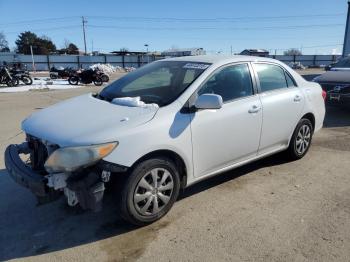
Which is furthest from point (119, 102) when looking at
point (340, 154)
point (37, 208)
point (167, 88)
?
point (340, 154)

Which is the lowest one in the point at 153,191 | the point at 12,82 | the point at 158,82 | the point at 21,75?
the point at 12,82

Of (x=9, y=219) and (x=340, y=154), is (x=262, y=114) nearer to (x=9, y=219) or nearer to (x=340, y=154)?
(x=340, y=154)

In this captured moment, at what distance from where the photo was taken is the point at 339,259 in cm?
306

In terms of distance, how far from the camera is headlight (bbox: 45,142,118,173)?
3.15 m

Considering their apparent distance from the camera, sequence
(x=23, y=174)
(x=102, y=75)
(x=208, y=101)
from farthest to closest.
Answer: (x=102, y=75)
(x=208, y=101)
(x=23, y=174)

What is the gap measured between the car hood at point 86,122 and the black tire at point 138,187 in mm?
391

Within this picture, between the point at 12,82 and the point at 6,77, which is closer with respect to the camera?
the point at 6,77

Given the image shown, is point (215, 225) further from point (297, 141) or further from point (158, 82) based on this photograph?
point (297, 141)

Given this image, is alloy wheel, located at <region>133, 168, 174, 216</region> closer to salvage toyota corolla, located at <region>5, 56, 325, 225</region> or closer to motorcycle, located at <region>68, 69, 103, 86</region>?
salvage toyota corolla, located at <region>5, 56, 325, 225</region>

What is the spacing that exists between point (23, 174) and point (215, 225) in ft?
6.36

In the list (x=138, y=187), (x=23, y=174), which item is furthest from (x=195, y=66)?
(x=23, y=174)

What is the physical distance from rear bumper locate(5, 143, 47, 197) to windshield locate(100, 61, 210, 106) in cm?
119

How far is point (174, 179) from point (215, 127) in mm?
749

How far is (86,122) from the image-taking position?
11.6ft
